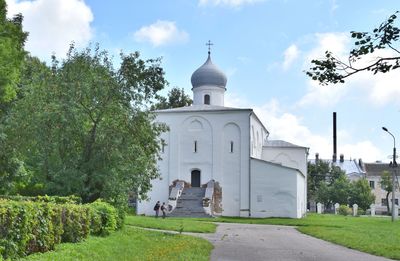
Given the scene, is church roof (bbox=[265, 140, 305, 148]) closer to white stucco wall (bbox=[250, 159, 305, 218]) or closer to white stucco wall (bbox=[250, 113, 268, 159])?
white stucco wall (bbox=[250, 113, 268, 159])

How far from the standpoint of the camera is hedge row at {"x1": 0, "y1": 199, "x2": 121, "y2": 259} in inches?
403

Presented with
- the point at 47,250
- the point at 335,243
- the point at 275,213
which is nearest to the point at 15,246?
the point at 47,250

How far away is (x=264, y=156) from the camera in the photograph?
57344 mm

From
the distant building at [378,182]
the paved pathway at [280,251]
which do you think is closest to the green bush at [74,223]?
the paved pathway at [280,251]

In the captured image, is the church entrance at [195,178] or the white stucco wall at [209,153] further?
the church entrance at [195,178]

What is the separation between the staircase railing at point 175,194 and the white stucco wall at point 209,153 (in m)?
0.82

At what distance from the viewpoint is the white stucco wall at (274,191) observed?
44.9 meters

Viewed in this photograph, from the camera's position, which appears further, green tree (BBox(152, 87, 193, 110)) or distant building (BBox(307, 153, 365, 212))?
distant building (BBox(307, 153, 365, 212))

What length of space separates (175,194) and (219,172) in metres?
4.24

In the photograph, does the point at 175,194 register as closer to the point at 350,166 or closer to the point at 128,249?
the point at 128,249

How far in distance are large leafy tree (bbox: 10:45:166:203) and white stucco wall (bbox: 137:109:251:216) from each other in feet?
76.5

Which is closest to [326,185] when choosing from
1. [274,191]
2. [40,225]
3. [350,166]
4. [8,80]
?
[350,166]

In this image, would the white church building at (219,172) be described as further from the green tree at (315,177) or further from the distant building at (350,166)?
the distant building at (350,166)

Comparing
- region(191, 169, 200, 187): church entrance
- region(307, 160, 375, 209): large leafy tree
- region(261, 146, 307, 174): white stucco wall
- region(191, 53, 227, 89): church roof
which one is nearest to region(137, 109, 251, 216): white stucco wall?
region(191, 169, 200, 187): church entrance
